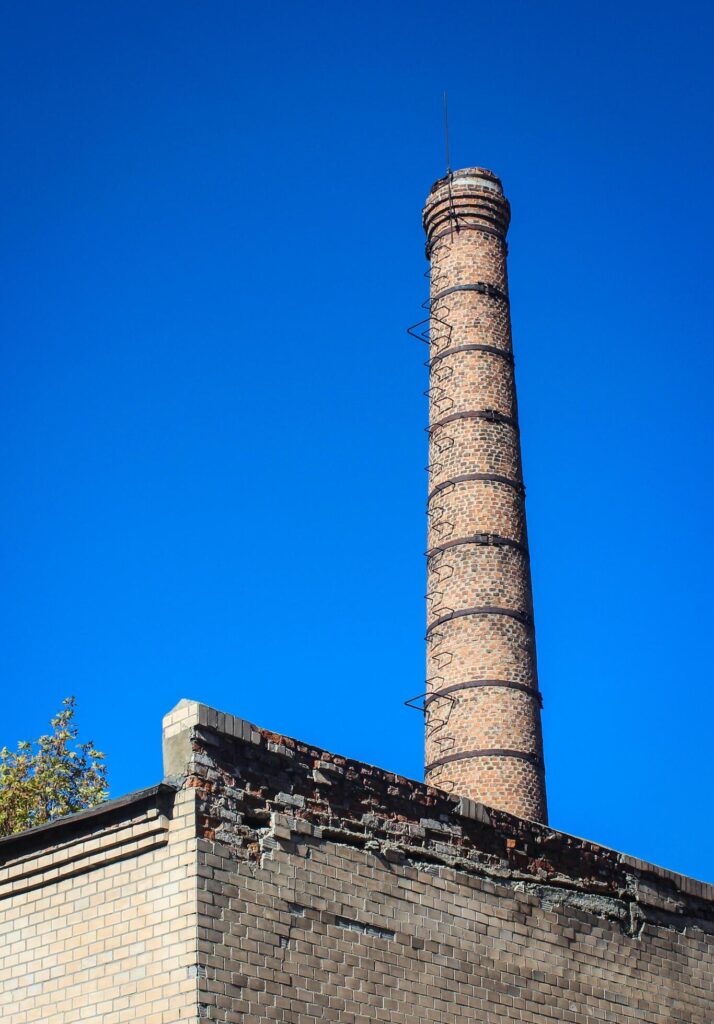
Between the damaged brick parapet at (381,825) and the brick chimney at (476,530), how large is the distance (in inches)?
250

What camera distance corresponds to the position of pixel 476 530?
68.0 ft

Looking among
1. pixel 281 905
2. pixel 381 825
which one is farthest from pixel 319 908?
pixel 381 825

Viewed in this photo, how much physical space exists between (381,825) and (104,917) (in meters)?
2.27

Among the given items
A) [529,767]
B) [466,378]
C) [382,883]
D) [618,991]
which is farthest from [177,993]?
[466,378]

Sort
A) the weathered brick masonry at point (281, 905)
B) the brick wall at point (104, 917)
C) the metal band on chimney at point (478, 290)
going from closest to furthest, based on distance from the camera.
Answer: the brick wall at point (104, 917)
the weathered brick masonry at point (281, 905)
the metal band on chimney at point (478, 290)

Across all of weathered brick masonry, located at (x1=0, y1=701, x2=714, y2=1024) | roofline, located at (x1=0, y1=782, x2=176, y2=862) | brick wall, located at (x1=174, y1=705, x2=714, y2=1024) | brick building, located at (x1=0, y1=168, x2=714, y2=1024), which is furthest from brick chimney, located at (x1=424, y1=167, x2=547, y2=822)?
roofline, located at (x1=0, y1=782, x2=176, y2=862)

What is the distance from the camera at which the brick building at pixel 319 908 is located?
9125mm

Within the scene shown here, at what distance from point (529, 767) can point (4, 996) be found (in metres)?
10.9

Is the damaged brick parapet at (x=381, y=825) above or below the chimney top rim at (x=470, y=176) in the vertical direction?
below

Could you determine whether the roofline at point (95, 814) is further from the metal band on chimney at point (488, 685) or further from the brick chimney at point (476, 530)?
the metal band on chimney at point (488, 685)

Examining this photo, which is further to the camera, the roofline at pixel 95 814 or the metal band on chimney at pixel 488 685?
the metal band on chimney at pixel 488 685

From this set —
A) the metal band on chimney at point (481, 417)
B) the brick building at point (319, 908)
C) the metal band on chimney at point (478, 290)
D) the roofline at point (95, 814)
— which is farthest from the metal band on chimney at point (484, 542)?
the roofline at point (95, 814)

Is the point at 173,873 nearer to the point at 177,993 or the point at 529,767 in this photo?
the point at 177,993

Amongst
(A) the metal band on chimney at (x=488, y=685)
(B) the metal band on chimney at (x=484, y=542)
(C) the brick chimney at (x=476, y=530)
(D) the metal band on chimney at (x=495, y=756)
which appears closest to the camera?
(D) the metal band on chimney at (x=495, y=756)
